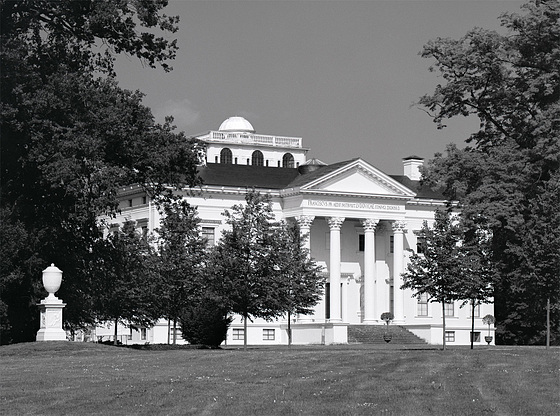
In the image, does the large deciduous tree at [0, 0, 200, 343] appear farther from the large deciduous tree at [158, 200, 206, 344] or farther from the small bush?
the large deciduous tree at [158, 200, 206, 344]

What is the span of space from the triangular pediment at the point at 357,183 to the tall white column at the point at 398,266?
2.47m

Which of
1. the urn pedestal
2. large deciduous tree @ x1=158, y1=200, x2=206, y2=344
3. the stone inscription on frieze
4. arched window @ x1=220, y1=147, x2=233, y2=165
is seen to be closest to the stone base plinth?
the urn pedestal

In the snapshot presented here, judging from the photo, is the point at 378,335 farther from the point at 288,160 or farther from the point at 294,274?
the point at 288,160

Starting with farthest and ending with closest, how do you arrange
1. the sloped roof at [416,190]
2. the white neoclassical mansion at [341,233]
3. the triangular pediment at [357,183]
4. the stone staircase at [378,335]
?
the sloped roof at [416,190]
the triangular pediment at [357,183]
the white neoclassical mansion at [341,233]
the stone staircase at [378,335]

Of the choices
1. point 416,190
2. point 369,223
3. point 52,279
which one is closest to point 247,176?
point 369,223

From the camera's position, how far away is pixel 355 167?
82375 mm

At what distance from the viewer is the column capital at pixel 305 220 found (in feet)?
264

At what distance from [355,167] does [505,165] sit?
1401 inches

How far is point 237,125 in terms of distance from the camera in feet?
433

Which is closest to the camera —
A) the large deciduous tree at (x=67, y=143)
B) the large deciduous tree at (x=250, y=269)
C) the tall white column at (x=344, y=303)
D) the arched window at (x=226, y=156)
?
the large deciduous tree at (x=67, y=143)

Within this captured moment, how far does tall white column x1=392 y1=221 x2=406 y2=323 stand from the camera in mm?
84438

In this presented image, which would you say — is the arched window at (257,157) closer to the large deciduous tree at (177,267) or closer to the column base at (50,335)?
the large deciduous tree at (177,267)

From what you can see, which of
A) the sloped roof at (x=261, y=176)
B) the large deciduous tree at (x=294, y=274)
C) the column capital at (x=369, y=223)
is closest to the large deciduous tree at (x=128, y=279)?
the large deciduous tree at (x=294, y=274)

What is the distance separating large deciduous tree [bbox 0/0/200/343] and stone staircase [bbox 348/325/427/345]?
36170mm
